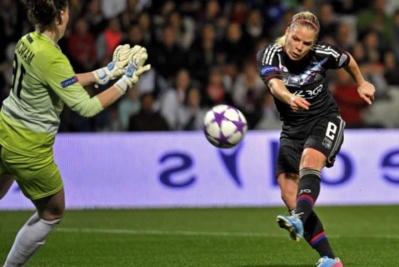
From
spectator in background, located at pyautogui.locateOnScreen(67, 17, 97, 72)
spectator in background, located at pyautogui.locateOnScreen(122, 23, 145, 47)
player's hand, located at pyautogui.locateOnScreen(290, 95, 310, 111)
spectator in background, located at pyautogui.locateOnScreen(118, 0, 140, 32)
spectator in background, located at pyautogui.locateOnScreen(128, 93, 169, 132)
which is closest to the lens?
player's hand, located at pyautogui.locateOnScreen(290, 95, 310, 111)

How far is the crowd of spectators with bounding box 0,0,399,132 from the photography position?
15.3 meters

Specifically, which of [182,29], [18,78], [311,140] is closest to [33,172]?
[18,78]

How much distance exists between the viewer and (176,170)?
45.6 ft

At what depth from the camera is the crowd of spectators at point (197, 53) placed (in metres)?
15.3

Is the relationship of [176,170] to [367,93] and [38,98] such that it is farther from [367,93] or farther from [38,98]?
[38,98]

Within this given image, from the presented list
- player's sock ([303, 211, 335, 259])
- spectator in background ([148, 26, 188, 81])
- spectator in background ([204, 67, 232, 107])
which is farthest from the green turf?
spectator in background ([148, 26, 188, 81])

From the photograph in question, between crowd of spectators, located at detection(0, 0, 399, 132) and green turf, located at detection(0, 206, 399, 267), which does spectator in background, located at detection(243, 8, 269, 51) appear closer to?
→ crowd of spectators, located at detection(0, 0, 399, 132)

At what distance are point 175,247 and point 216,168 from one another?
4317 millimetres

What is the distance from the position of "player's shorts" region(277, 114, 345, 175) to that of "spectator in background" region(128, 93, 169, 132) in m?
6.98

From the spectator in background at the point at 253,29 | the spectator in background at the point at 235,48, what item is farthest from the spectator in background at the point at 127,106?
the spectator in background at the point at 253,29

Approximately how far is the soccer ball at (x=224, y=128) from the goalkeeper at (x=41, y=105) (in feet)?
7.72

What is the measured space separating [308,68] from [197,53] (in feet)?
27.6

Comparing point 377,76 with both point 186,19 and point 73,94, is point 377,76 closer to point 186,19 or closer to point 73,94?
point 186,19

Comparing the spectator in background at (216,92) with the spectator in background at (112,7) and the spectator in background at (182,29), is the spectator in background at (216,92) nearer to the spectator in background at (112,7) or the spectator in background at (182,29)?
the spectator in background at (182,29)
